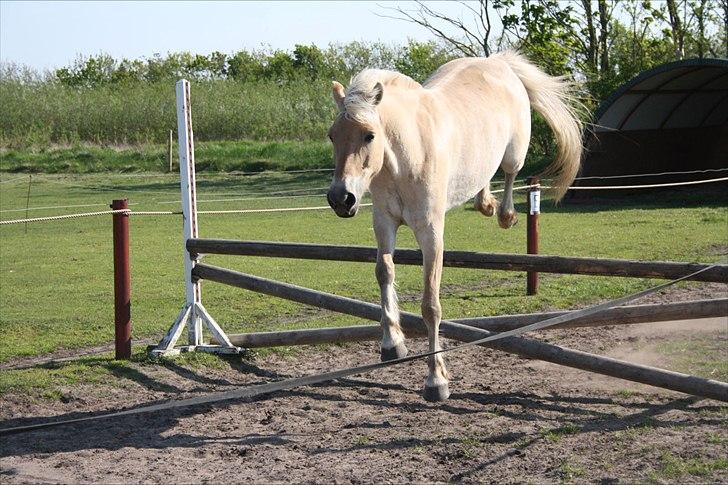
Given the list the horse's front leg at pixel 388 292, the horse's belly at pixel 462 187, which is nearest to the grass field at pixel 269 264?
the horse's front leg at pixel 388 292

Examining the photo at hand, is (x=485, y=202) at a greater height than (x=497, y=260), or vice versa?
(x=485, y=202)

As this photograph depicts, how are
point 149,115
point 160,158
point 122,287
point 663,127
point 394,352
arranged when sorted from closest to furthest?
point 394,352 < point 122,287 < point 663,127 < point 160,158 < point 149,115

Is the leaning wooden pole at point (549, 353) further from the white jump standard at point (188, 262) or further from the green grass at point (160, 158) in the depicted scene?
the green grass at point (160, 158)

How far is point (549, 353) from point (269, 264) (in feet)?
29.2

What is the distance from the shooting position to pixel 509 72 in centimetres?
755

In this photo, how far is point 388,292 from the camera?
629cm

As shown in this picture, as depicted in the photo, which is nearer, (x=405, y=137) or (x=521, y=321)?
(x=405, y=137)

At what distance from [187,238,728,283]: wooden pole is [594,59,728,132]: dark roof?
13.4m

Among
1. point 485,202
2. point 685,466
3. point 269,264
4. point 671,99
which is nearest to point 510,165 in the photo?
point 485,202

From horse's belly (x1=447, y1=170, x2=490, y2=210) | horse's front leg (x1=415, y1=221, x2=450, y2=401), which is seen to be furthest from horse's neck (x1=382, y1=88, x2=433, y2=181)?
horse's belly (x1=447, y1=170, x2=490, y2=210)

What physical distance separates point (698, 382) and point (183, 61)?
74.6 m

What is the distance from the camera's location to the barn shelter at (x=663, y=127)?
21.8 meters

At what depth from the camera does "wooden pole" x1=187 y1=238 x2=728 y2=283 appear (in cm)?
621

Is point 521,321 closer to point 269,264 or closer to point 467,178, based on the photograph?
point 467,178
